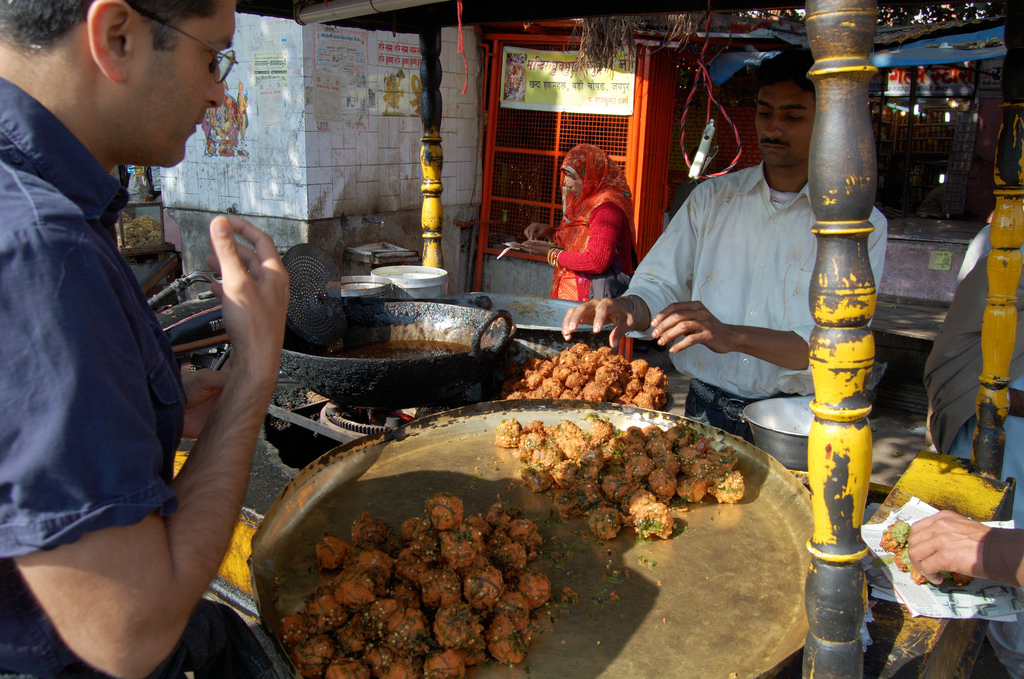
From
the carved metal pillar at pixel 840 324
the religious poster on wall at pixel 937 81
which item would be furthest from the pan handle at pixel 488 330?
the religious poster on wall at pixel 937 81

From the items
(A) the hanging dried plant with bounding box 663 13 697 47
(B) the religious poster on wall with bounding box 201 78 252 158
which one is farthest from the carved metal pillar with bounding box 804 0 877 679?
(B) the religious poster on wall with bounding box 201 78 252 158

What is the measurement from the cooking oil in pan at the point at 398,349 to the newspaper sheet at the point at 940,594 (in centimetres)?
168

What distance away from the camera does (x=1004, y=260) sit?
7.93 feet

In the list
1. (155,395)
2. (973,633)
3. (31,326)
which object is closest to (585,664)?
(155,395)

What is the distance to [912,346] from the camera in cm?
645

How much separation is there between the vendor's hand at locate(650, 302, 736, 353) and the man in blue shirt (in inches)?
54.0

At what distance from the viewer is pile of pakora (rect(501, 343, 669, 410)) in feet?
9.00

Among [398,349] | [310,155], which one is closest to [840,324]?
[398,349]

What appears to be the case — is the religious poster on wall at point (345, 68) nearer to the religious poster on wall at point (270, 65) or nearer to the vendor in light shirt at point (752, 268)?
the religious poster on wall at point (270, 65)

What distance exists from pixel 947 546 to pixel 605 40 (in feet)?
21.7

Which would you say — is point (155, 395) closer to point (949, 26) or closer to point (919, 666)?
point (919, 666)

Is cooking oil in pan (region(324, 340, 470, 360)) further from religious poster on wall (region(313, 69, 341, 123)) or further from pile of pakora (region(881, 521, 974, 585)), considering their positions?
religious poster on wall (region(313, 69, 341, 123))

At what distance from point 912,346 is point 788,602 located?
6089 mm

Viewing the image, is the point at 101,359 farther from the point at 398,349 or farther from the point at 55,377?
the point at 398,349
